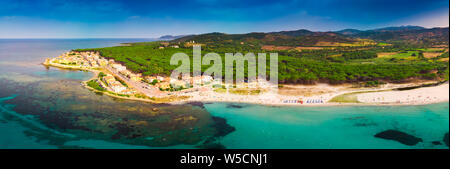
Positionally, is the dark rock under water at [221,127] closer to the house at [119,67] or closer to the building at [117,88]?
the building at [117,88]

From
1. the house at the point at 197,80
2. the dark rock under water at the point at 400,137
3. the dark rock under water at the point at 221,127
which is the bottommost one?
the dark rock under water at the point at 400,137

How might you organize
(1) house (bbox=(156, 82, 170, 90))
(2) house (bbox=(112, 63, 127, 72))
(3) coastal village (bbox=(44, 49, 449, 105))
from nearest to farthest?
(3) coastal village (bbox=(44, 49, 449, 105)) → (1) house (bbox=(156, 82, 170, 90)) → (2) house (bbox=(112, 63, 127, 72))

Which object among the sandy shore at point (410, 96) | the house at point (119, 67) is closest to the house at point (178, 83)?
the house at point (119, 67)

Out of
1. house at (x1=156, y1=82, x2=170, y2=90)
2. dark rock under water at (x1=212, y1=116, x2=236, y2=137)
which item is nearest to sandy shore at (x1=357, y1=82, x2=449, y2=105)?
dark rock under water at (x1=212, y1=116, x2=236, y2=137)

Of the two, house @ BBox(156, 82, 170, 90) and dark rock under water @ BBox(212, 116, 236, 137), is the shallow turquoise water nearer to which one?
dark rock under water @ BBox(212, 116, 236, 137)

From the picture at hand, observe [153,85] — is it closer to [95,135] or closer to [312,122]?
[95,135]

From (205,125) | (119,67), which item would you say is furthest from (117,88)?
(119,67)

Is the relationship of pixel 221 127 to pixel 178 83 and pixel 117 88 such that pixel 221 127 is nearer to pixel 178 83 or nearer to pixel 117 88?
pixel 178 83
